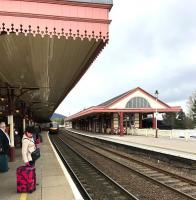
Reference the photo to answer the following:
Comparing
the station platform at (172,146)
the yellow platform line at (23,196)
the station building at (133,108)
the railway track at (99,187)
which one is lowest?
the railway track at (99,187)

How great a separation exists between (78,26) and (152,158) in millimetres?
14095

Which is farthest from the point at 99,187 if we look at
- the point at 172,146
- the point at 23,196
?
the point at 172,146

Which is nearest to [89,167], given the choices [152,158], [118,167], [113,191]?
[118,167]

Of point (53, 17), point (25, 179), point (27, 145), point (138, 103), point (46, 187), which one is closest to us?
point (53, 17)

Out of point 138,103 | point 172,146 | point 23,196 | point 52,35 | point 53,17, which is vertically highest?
point 138,103

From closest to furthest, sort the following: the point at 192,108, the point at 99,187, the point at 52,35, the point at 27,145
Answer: the point at 52,35 < the point at 27,145 < the point at 99,187 < the point at 192,108

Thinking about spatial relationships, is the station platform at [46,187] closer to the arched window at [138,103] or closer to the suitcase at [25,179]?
the suitcase at [25,179]

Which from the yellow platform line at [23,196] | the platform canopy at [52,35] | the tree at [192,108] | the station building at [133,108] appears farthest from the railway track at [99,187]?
the tree at [192,108]

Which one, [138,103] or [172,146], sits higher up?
[138,103]

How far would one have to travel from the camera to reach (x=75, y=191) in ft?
30.9

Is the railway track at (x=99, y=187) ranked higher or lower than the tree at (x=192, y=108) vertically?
lower

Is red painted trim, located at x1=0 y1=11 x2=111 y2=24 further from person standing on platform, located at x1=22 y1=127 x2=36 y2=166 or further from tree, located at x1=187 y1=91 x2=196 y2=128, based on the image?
tree, located at x1=187 y1=91 x2=196 y2=128

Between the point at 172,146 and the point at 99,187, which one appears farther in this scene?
the point at 172,146

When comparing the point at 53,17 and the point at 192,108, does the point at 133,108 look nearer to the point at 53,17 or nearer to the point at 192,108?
the point at 53,17
